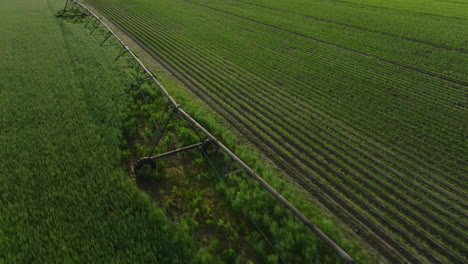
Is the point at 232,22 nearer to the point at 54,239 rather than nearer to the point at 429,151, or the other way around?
the point at 429,151

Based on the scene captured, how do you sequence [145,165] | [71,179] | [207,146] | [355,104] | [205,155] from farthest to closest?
[355,104]
[207,146]
[205,155]
[145,165]
[71,179]

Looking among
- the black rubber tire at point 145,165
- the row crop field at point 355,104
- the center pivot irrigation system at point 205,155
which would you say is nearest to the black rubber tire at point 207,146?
the center pivot irrigation system at point 205,155

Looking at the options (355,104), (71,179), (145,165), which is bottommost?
(71,179)

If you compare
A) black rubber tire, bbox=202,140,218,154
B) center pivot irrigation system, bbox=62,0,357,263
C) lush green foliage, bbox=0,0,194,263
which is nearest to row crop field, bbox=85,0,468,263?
black rubber tire, bbox=202,140,218,154

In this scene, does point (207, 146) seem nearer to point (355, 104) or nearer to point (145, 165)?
point (145, 165)

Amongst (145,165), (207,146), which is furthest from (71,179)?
(207,146)

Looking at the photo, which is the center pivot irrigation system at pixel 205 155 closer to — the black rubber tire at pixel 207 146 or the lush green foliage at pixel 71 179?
the black rubber tire at pixel 207 146
